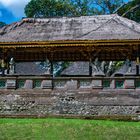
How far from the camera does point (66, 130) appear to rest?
1463cm

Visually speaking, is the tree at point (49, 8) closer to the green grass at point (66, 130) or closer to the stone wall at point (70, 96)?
the stone wall at point (70, 96)

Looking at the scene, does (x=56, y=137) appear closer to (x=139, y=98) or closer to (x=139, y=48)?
(x=139, y=98)

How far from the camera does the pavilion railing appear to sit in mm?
19781

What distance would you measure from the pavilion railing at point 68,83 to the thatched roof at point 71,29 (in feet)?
7.48

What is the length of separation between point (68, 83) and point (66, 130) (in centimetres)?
575

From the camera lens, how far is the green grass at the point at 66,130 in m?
13.6

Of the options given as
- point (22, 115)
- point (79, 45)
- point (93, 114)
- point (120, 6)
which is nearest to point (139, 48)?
point (79, 45)

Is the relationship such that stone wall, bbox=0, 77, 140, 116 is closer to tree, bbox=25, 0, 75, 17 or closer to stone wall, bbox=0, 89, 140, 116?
stone wall, bbox=0, 89, 140, 116

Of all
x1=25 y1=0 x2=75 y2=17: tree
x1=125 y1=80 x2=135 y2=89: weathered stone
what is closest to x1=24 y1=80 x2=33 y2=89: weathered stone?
x1=125 y1=80 x2=135 y2=89: weathered stone

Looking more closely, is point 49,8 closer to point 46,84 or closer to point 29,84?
point 29,84

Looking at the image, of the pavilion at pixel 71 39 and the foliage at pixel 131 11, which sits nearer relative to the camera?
the pavilion at pixel 71 39

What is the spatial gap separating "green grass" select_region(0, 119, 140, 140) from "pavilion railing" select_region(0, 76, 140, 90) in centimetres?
368

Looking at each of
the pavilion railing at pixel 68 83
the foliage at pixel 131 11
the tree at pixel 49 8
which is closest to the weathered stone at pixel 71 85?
the pavilion railing at pixel 68 83

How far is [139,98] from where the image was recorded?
19.2m
